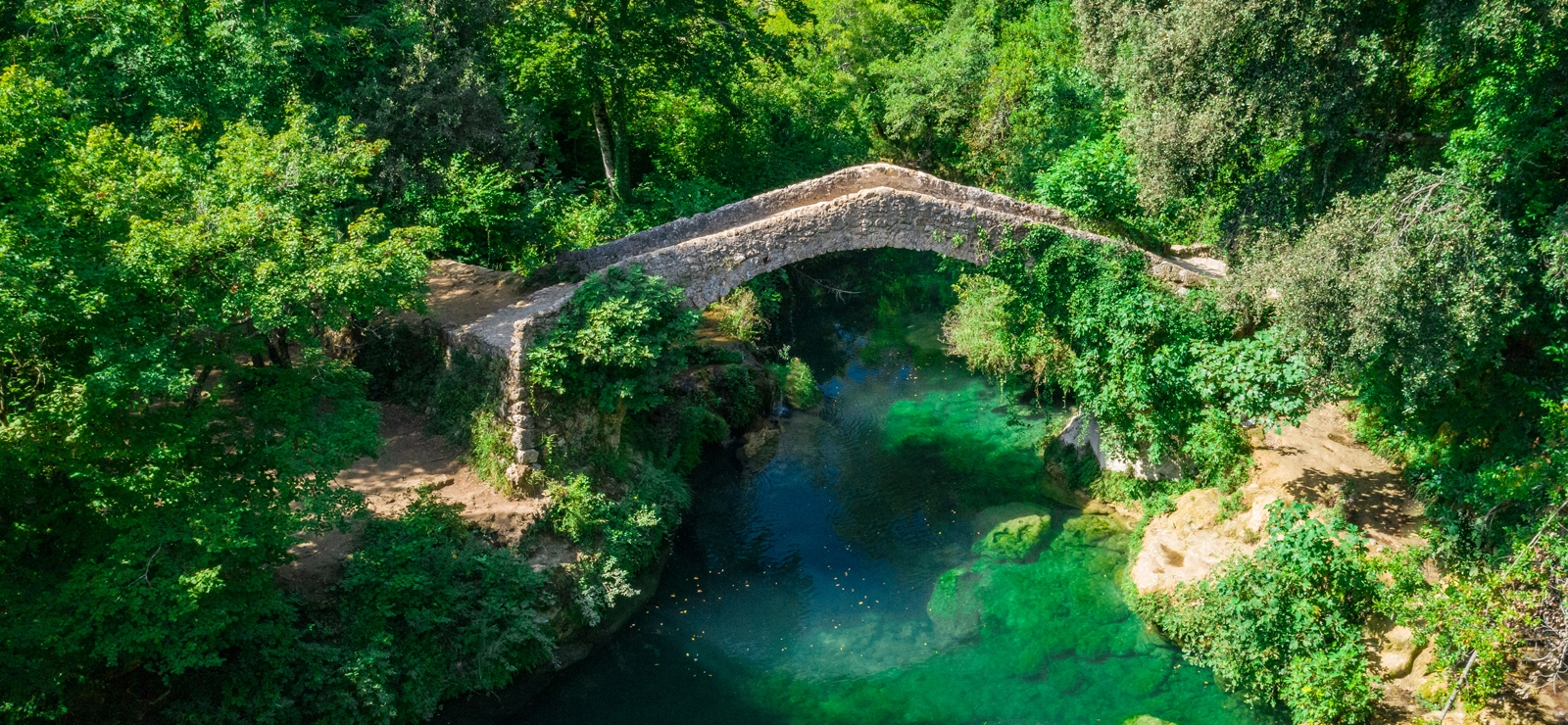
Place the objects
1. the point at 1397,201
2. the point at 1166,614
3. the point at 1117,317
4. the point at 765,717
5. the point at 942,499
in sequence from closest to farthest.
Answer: the point at 1397,201 < the point at 765,717 < the point at 1166,614 < the point at 1117,317 < the point at 942,499

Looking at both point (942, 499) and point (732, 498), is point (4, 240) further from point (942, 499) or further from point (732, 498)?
point (942, 499)

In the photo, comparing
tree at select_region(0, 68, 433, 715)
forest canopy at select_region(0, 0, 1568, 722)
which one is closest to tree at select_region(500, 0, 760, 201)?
forest canopy at select_region(0, 0, 1568, 722)

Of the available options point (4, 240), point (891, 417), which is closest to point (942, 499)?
point (891, 417)

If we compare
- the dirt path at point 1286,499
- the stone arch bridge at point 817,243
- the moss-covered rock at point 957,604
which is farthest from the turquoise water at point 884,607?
the stone arch bridge at point 817,243

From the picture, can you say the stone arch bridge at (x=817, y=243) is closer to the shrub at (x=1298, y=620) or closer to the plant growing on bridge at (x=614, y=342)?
the plant growing on bridge at (x=614, y=342)

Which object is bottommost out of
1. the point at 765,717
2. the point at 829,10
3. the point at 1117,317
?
the point at 765,717
